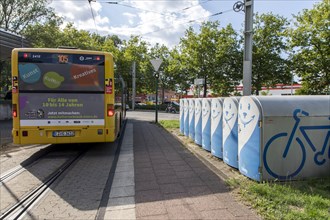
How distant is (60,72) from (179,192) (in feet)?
15.0

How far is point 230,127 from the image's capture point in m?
6.04

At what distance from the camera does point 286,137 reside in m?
5.03

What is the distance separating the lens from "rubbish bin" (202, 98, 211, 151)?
773cm

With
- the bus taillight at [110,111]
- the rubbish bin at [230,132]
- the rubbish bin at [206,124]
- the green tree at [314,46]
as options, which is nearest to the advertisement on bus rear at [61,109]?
the bus taillight at [110,111]

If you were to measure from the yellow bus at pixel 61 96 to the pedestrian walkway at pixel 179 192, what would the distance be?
5.00ft

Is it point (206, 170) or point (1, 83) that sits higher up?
point (1, 83)

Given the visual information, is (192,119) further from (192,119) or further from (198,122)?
(198,122)

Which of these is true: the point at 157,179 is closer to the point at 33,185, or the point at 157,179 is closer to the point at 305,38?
the point at 33,185

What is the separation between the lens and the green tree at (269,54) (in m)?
26.4

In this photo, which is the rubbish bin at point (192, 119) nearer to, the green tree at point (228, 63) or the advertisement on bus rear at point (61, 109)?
the advertisement on bus rear at point (61, 109)

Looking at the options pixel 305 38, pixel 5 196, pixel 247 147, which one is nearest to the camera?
pixel 5 196

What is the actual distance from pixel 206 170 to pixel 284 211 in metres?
2.37

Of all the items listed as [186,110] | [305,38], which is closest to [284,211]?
[186,110]

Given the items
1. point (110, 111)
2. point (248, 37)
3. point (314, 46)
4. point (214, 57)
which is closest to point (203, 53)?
point (214, 57)
